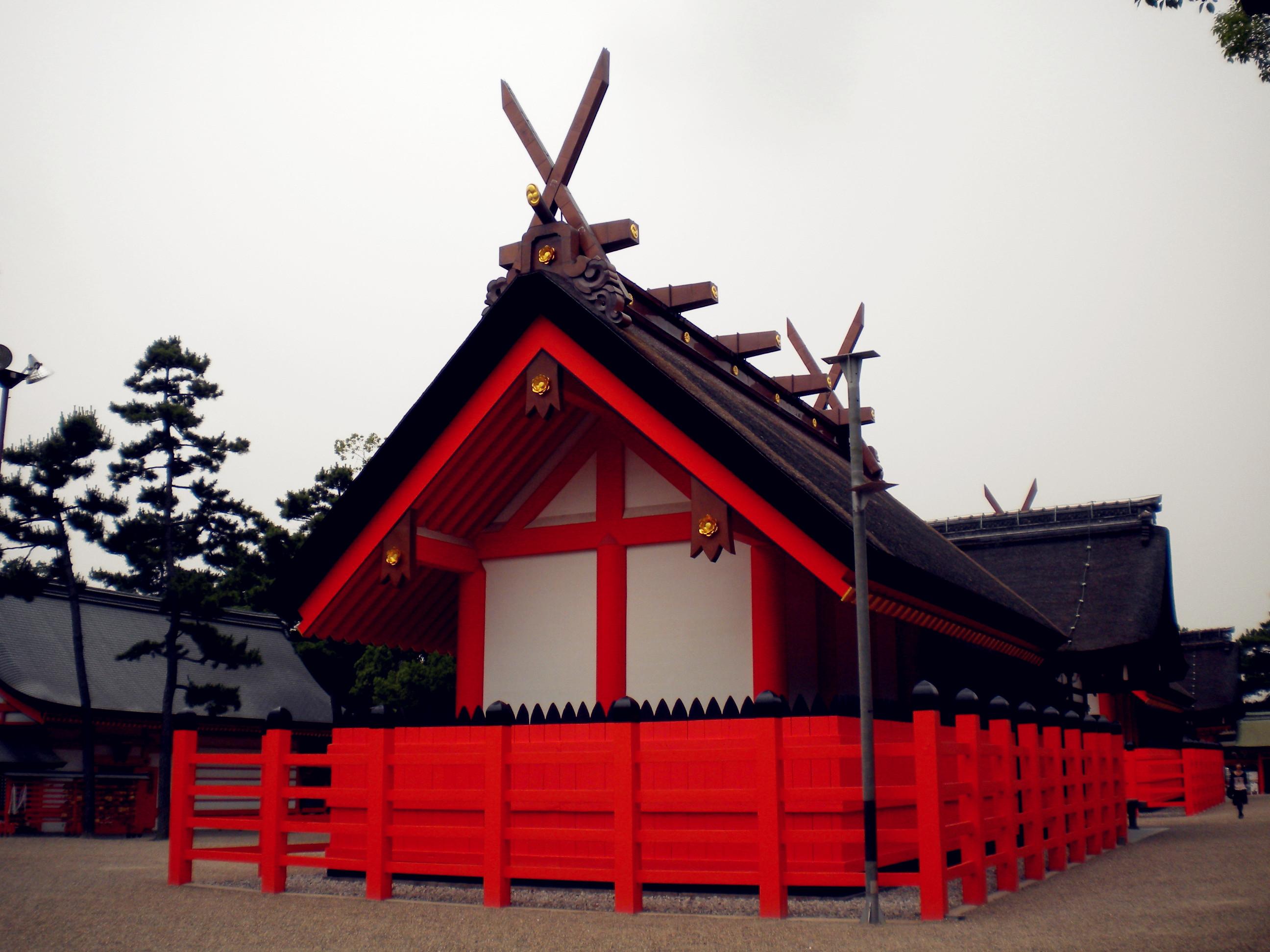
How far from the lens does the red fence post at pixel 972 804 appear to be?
820 cm

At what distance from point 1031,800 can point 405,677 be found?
21579 millimetres

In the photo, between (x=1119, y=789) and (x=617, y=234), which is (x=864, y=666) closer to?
(x=617, y=234)

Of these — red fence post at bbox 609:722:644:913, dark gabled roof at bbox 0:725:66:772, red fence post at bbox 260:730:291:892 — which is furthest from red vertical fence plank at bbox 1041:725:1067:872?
dark gabled roof at bbox 0:725:66:772

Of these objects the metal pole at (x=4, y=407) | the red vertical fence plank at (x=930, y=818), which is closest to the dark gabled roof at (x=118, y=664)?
the metal pole at (x=4, y=407)

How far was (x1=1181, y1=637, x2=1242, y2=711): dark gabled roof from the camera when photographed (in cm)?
4294

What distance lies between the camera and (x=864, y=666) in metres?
7.54

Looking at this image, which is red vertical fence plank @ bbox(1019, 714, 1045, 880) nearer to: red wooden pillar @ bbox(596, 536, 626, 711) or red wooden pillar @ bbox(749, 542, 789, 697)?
red wooden pillar @ bbox(749, 542, 789, 697)

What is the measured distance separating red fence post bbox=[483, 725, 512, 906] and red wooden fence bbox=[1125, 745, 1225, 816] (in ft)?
45.8

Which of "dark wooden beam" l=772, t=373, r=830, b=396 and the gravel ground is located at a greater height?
"dark wooden beam" l=772, t=373, r=830, b=396

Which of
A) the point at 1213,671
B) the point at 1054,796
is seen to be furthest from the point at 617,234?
the point at 1213,671

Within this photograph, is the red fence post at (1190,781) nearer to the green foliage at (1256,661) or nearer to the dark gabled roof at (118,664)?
the dark gabled roof at (118,664)

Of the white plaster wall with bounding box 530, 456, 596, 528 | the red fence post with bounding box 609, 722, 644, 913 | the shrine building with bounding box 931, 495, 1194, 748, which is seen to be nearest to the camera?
the red fence post with bounding box 609, 722, 644, 913

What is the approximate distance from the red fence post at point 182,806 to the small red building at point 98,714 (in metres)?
16.0

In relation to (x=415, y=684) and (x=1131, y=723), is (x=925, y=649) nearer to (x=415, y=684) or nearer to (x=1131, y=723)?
(x=1131, y=723)
